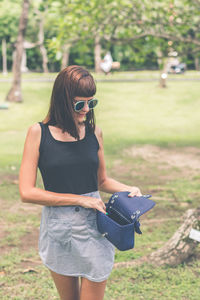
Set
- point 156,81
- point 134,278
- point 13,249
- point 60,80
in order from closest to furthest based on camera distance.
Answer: point 60,80, point 134,278, point 13,249, point 156,81

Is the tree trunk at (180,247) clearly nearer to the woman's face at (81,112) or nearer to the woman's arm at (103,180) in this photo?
the woman's arm at (103,180)

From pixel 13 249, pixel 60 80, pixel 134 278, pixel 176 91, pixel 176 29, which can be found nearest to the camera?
pixel 60 80

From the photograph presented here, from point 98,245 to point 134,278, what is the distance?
7.56 feet

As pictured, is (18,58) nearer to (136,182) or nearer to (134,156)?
(134,156)

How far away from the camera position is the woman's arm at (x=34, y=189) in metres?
2.68

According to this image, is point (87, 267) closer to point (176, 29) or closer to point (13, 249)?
point (13, 249)

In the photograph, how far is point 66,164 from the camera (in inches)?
108

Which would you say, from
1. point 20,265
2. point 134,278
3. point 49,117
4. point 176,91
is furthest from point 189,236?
point 176,91

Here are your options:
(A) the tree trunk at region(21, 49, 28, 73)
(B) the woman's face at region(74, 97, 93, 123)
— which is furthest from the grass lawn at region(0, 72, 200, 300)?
(A) the tree trunk at region(21, 49, 28, 73)

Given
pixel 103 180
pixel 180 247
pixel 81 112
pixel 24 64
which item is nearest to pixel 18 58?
pixel 180 247

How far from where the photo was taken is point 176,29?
9.60 m

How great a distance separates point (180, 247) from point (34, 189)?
2.93 meters

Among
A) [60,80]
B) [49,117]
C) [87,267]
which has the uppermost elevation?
[60,80]

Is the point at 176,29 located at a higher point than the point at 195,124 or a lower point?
higher
